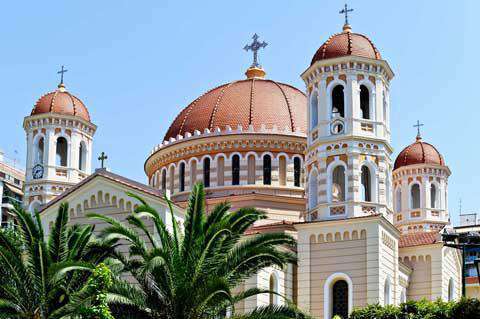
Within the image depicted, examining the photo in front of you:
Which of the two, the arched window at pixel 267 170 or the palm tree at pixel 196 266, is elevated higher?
the arched window at pixel 267 170

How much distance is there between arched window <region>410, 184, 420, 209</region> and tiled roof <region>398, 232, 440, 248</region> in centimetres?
1028

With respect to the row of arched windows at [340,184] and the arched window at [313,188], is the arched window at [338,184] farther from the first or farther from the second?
the arched window at [313,188]

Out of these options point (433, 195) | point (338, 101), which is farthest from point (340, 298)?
point (433, 195)

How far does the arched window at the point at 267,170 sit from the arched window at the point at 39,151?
1248 cm

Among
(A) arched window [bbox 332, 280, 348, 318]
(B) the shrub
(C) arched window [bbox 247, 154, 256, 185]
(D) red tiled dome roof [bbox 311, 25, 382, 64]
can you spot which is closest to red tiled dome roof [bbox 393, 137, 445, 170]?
(C) arched window [bbox 247, 154, 256, 185]

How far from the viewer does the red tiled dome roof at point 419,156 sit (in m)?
57.6

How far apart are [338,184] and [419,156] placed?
53.6 feet

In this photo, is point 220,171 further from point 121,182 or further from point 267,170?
point 121,182

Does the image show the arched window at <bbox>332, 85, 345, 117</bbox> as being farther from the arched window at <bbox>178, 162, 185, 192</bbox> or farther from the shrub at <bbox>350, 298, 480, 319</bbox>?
the shrub at <bbox>350, 298, 480, 319</bbox>

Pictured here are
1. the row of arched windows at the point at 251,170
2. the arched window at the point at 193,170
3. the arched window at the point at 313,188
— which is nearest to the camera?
the arched window at the point at 313,188

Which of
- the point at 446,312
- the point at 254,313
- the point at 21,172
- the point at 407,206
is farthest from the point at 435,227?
the point at 21,172

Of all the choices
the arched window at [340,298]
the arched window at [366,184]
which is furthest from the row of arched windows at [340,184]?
the arched window at [340,298]

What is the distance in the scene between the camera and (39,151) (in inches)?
2009

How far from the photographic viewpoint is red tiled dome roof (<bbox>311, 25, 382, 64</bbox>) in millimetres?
41191
